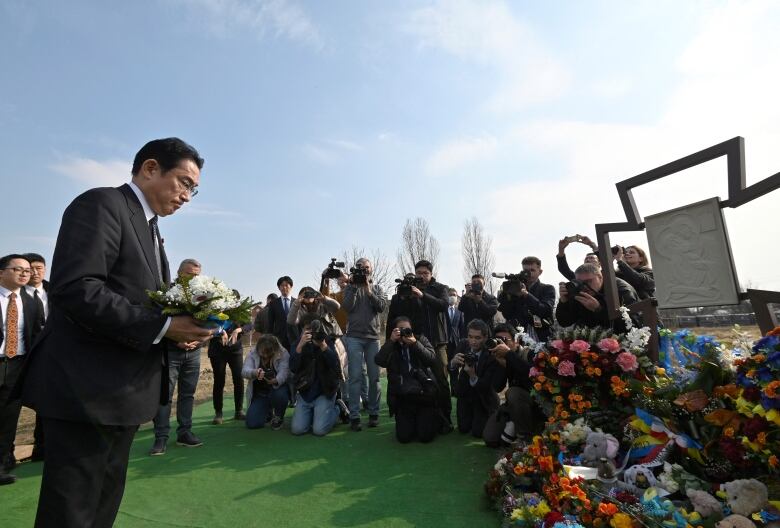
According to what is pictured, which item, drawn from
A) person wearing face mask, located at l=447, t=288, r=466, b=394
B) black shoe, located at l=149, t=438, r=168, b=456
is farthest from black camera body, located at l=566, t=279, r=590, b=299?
black shoe, located at l=149, t=438, r=168, b=456

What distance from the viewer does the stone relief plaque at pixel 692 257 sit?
320 centimetres

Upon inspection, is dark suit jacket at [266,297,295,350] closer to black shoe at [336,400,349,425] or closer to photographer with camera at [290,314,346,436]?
photographer with camera at [290,314,346,436]

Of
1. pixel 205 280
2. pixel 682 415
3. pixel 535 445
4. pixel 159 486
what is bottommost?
pixel 159 486

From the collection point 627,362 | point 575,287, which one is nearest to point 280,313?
point 575,287

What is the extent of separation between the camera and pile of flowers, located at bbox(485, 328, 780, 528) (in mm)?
2254

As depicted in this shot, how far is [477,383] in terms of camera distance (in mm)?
4926

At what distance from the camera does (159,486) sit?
376 cm

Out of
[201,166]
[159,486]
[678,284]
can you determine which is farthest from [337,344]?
[201,166]

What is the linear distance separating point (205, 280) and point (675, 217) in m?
3.29

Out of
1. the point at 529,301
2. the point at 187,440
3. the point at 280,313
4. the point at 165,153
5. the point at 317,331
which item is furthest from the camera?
the point at 280,313

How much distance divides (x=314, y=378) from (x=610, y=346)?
3.35m

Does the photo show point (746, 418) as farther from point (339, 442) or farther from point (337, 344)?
point (337, 344)

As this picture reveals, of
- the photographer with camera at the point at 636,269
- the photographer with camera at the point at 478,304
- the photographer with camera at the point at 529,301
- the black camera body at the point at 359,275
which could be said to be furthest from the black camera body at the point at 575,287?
the black camera body at the point at 359,275

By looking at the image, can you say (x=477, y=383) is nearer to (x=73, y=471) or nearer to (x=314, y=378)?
(x=314, y=378)
